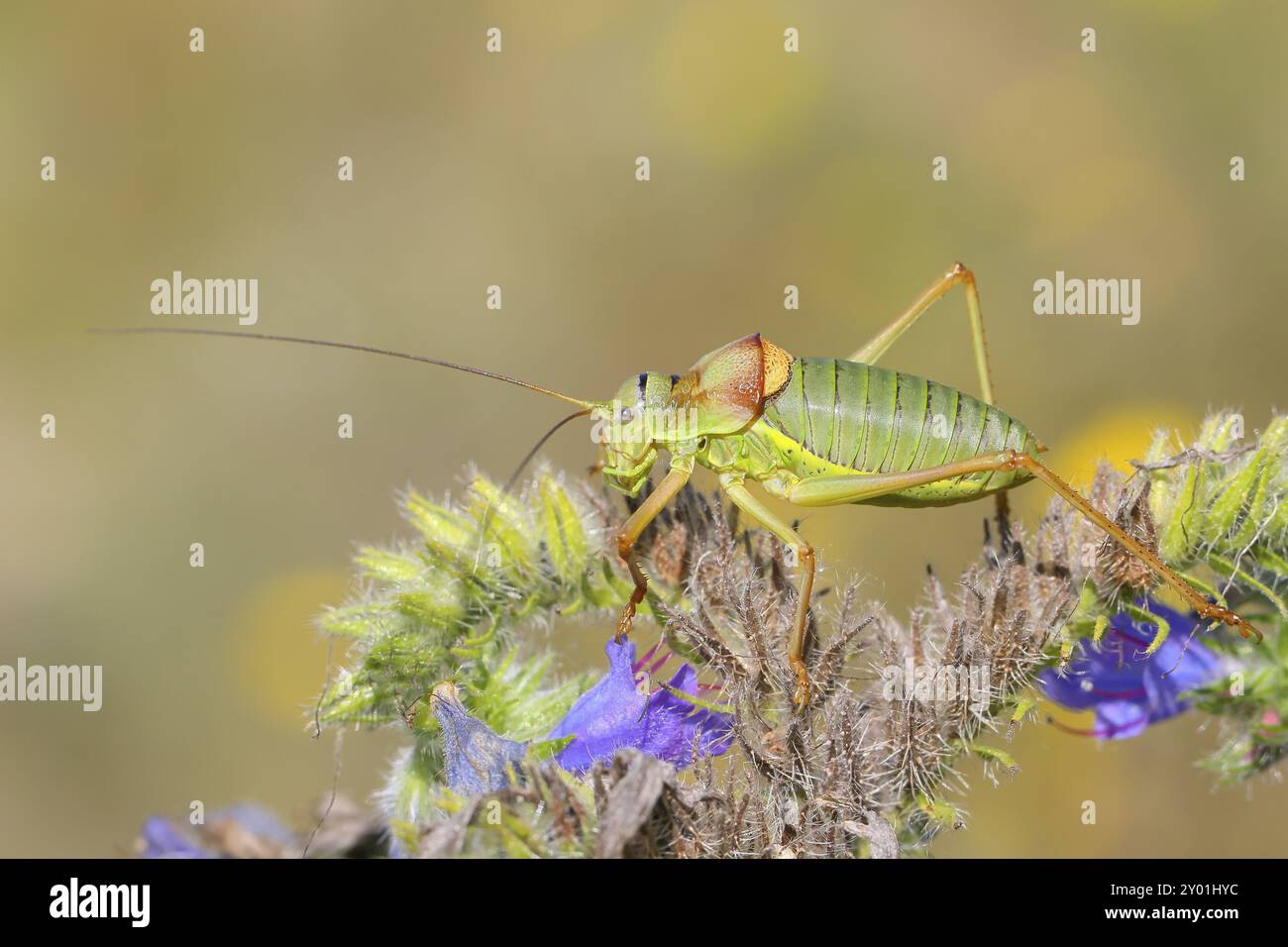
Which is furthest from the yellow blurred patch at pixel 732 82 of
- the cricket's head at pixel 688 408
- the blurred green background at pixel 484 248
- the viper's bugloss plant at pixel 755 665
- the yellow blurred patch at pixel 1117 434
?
the viper's bugloss plant at pixel 755 665

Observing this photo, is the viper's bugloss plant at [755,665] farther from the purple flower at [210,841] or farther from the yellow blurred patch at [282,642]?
the yellow blurred patch at [282,642]

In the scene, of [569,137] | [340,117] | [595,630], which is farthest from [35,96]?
[595,630]

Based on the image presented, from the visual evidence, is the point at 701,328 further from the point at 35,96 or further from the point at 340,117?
the point at 35,96

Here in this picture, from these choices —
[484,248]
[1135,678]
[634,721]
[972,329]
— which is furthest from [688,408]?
[484,248]

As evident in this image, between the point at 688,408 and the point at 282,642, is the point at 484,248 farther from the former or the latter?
the point at 688,408

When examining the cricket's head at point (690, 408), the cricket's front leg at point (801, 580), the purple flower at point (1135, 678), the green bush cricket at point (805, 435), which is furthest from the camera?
the cricket's head at point (690, 408)
